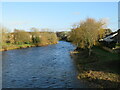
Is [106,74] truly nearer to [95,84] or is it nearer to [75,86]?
[95,84]

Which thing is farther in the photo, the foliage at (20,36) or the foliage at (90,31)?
the foliage at (20,36)

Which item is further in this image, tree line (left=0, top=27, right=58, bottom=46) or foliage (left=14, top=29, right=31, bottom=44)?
foliage (left=14, top=29, right=31, bottom=44)

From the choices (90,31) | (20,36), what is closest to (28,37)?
(20,36)

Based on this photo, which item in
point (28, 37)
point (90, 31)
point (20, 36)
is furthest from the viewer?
point (28, 37)

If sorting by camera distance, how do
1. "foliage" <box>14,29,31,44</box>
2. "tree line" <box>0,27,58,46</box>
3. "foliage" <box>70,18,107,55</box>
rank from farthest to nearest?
"foliage" <box>14,29,31,44</box> < "tree line" <box>0,27,58,46</box> < "foliage" <box>70,18,107,55</box>

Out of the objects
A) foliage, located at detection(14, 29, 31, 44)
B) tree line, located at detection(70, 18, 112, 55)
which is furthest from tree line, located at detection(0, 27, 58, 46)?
tree line, located at detection(70, 18, 112, 55)

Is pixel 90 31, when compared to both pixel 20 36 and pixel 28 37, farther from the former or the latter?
pixel 28 37

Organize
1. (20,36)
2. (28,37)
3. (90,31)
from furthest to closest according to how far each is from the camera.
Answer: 1. (28,37)
2. (20,36)
3. (90,31)

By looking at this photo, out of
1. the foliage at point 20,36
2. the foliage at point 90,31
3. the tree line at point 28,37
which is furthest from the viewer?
the foliage at point 20,36

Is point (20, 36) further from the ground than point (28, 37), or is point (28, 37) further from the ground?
point (20, 36)

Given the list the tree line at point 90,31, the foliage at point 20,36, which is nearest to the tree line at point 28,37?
the foliage at point 20,36

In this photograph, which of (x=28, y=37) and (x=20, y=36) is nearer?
(x=20, y=36)

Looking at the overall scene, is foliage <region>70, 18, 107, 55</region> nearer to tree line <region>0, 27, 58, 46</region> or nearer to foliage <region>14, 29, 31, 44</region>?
tree line <region>0, 27, 58, 46</region>

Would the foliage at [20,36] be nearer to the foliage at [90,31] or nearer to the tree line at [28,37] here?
the tree line at [28,37]
